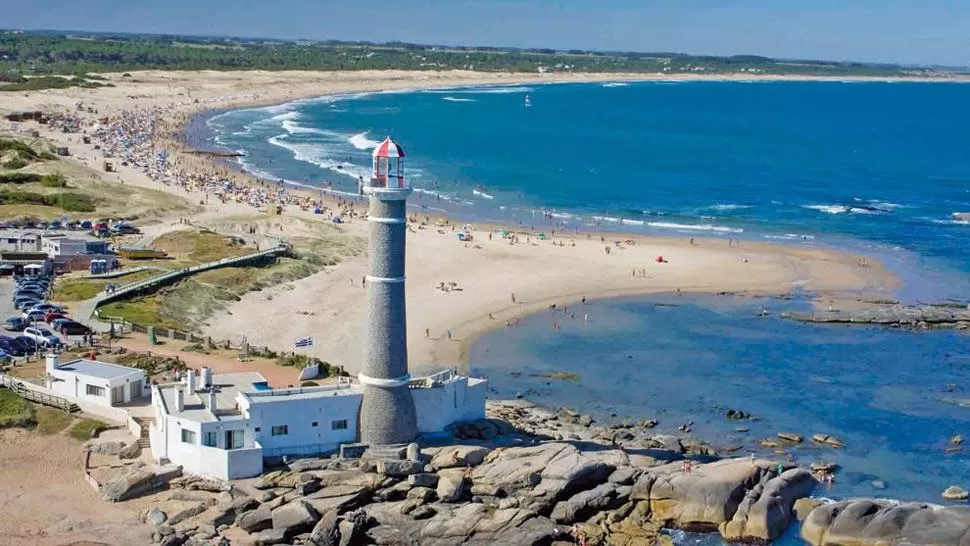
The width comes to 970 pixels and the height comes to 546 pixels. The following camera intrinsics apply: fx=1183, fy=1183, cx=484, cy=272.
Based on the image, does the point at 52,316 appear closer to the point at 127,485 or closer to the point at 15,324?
the point at 15,324

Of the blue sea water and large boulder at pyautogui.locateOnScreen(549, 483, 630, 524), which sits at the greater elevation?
the blue sea water

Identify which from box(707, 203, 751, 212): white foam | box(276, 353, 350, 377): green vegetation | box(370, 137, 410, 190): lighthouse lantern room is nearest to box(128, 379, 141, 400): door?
box(276, 353, 350, 377): green vegetation

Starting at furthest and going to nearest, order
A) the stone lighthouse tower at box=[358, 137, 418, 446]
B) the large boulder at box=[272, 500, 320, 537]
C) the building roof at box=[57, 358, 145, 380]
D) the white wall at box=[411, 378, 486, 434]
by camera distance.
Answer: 1. the building roof at box=[57, 358, 145, 380]
2. the white wall at box=[411, 378, 486, 434]
3. the stone lighthouse tower at box=[358, 137, 418, 446]
4. the large boulder at box=[272, 500, 320, 537]

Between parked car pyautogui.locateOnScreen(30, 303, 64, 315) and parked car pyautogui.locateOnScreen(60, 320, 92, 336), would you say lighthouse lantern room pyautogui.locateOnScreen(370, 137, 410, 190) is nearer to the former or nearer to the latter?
parked car pyautogui.locateOnScreen(60, 320, 92, 336)

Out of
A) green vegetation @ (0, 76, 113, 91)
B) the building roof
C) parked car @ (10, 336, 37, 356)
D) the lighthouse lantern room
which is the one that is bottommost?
parked car @ (10, 336, 37, 356)

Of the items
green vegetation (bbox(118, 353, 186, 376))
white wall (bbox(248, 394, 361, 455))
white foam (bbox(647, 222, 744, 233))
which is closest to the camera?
white wall (bbox(248, 394, 361, 455))

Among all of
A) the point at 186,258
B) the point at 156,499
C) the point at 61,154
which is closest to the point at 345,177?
the point at 61,154
